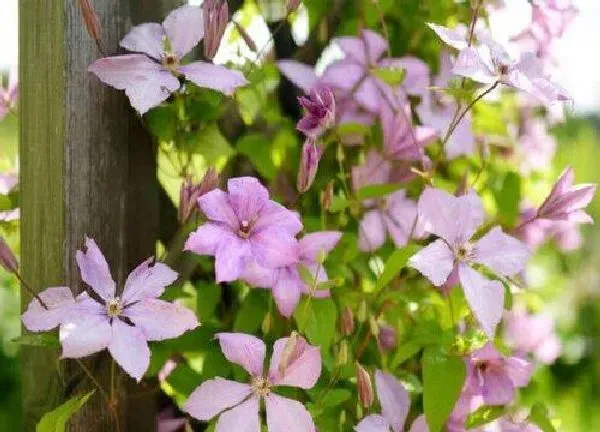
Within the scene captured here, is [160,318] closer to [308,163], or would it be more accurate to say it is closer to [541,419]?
[308,163]

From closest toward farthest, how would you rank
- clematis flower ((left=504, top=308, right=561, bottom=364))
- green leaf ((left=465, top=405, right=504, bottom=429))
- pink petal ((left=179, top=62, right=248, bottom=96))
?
1. pink petal ((left=179, top=62, right=248, bottom=96))
2. green leaf ((left=465, top=405, right=504, bottom=429))
3. clematis flower ((left=504, top=308, right=561, bottom=364))

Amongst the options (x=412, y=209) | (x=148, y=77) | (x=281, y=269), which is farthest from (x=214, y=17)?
(x=412, y=209)

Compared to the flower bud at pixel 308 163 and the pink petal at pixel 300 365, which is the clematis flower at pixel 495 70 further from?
the pink petal at pixel 300 365

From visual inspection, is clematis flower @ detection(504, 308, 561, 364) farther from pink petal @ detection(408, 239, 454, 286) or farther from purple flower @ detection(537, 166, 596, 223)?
pink petal @ detection(408, 239, 454, 286)

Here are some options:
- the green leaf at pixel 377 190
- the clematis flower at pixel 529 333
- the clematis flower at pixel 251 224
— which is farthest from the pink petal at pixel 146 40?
the clematis flower at pixel 529 333

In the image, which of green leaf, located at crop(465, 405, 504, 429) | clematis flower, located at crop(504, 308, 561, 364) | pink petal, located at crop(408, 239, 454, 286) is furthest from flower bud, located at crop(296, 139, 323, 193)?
clematis flower, located at crop(504, 308, 561, 364)
